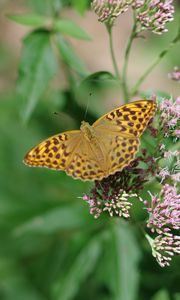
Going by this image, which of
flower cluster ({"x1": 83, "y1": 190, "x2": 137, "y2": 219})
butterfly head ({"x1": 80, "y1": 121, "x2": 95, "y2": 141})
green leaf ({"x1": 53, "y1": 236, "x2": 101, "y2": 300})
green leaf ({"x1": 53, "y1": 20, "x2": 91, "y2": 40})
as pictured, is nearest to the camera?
flower cluster ({"x1": 83, "y1": 190, "x2": 137, "y2": 219})

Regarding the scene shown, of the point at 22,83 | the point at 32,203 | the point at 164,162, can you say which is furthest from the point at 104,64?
the point at 164,162

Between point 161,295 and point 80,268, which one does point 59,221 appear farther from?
point 161,295

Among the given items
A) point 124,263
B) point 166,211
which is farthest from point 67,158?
point 124,263

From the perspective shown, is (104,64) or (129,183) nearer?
(129,183)

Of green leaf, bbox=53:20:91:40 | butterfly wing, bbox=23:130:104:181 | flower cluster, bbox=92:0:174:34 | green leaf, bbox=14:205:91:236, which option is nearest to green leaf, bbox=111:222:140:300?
green leaf, bbox=14:205:91:236

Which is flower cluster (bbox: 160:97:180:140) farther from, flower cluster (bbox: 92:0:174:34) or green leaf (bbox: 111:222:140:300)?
green leaf (bbox: 111:222:140:300)

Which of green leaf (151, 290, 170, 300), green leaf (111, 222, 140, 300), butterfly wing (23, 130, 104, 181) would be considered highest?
butterfly wing (23, 130, 104, 181)

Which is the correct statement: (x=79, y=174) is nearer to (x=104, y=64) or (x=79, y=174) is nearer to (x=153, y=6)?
(x=153, y=6)
